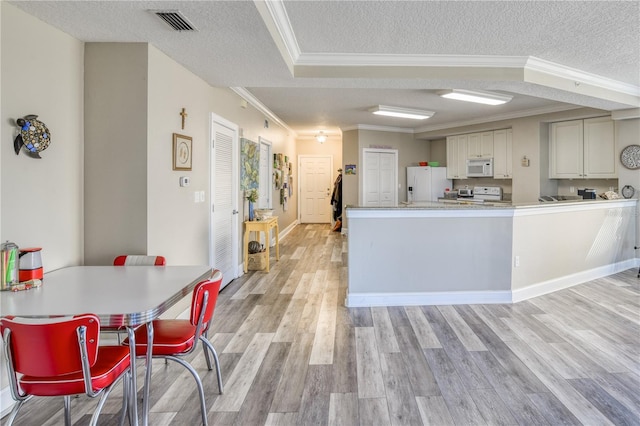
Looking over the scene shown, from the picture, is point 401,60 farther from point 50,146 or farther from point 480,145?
point 480,145

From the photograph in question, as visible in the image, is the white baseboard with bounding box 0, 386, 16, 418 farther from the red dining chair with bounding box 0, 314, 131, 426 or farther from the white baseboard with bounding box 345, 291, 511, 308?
the white baseboard with bounding box 345, 291, 511, 308

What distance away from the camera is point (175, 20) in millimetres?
2398

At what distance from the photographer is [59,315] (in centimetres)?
159

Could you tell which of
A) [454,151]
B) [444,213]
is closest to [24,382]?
[444,213]

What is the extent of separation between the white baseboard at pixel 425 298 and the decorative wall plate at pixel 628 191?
3.05 meters

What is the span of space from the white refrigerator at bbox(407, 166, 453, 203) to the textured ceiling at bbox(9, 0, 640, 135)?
11.9ft

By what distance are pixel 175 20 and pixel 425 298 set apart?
3348 mm

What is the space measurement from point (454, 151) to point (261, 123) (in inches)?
168

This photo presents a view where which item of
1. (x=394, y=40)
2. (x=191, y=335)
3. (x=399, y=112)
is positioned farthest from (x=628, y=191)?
(x=191, y=335)

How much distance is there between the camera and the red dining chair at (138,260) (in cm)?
259

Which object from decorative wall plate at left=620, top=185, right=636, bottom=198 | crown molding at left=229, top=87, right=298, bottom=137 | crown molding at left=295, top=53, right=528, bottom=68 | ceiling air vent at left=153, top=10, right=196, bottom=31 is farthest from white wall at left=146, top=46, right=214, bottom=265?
decorative wall plate at left=620, top=185, right=636, bottom=198

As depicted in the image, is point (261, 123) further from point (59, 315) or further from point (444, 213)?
point (59, 315)

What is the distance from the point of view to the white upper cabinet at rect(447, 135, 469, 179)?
7.79m

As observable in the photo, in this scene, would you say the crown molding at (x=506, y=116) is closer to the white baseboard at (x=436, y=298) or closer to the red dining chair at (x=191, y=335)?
the white baseboard at (x=436, y=298)
